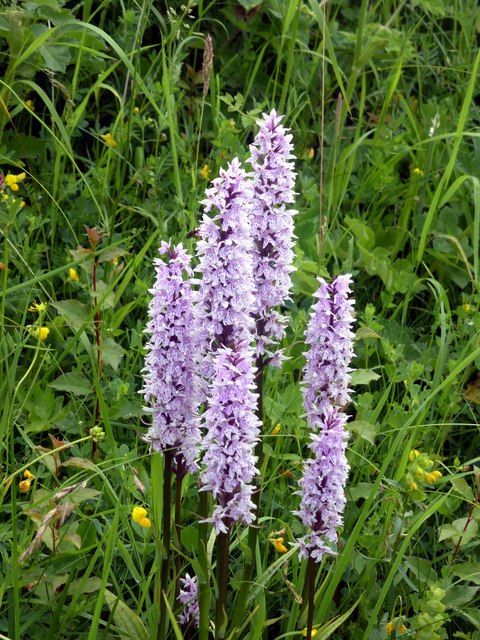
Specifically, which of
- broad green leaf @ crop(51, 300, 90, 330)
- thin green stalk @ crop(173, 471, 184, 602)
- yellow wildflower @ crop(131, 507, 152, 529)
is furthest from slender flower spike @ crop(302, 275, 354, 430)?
broad green leaf @ crop(51, 300, 90, 330)

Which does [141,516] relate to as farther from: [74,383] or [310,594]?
[74,383]

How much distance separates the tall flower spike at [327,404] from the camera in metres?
1.88

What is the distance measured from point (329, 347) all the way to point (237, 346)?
0.92ft

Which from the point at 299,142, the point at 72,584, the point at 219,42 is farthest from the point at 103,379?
the point at 219,42

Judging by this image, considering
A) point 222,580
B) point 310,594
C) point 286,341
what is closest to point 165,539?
point 222,580

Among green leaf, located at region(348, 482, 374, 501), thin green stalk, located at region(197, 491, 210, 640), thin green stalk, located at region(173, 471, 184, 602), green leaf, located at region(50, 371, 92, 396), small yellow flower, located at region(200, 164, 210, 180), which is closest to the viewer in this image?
thin green stalk, located at region(197, 491, 210, 640)

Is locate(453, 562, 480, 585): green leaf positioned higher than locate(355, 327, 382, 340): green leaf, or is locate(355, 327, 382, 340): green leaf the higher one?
locate(355, 327, 382, 340): green leaf

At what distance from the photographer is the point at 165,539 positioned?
2.01m

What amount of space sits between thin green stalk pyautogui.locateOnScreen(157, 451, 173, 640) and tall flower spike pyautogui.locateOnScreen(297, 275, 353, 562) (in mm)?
289

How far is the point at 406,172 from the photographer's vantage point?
455cm

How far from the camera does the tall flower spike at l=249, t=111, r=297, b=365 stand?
1.93m

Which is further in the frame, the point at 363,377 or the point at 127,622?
the point at 363,377

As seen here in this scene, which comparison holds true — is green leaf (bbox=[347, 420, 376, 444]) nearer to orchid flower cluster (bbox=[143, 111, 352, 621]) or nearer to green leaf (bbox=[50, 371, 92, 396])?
orchid flower cluster (bbox=[143, 111, 352, 621])

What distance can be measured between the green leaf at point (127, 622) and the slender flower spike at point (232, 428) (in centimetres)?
50
